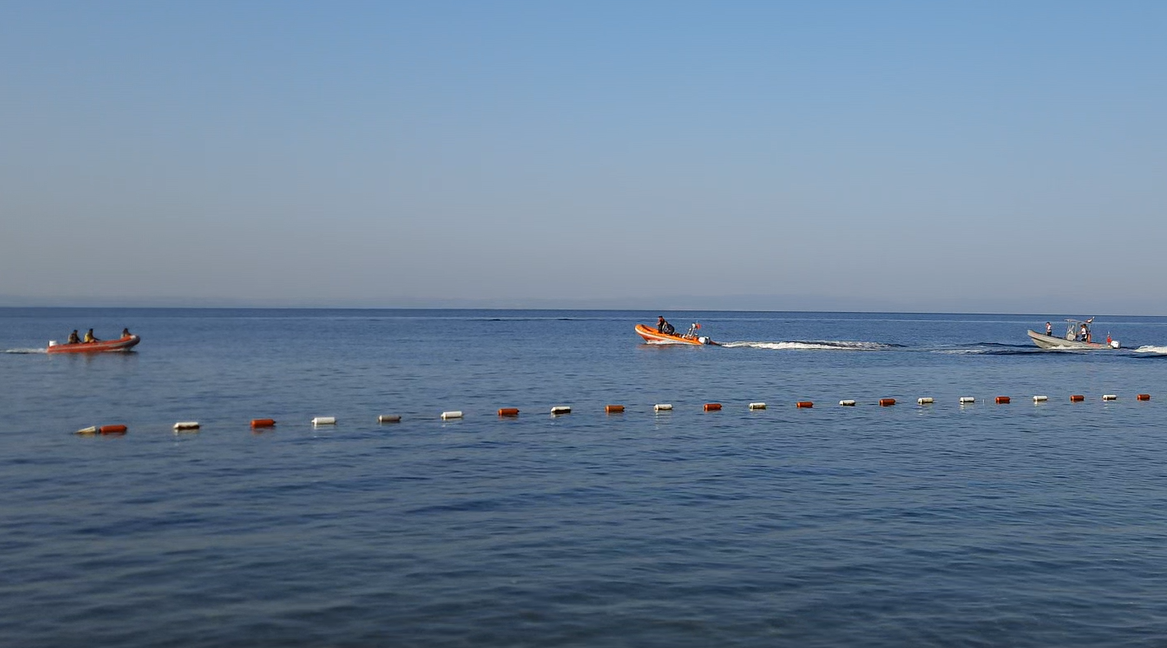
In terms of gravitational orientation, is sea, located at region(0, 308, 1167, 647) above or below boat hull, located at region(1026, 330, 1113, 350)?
below

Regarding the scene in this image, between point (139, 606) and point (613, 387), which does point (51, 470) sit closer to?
point (139, 606)

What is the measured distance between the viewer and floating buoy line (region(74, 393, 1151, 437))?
94.2 ft

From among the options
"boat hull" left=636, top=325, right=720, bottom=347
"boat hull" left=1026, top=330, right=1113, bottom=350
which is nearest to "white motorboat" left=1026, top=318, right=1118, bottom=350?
"boat hull" left=1026, top=330, right=1113, bottom=350

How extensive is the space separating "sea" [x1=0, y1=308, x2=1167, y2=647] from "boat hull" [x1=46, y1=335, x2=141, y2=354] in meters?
33.8

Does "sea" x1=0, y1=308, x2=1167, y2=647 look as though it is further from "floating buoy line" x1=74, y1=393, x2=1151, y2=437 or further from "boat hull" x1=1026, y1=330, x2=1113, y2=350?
"boat hull" x1=1026, y1=330, x2=1113, y2=350

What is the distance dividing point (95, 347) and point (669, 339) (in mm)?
45898

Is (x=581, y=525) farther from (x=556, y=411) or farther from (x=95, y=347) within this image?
(x=95, y=347)

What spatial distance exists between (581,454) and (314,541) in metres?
10.5

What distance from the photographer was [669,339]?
90438 mm

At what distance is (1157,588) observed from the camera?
1339 centimetres

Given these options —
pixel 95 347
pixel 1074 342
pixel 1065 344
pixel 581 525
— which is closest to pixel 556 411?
pixel 581 525

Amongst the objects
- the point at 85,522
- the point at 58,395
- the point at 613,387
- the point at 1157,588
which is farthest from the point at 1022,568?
the point at 58,395

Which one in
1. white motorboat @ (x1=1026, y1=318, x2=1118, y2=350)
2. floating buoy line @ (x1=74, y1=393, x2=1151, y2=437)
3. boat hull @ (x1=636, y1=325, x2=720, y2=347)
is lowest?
floating buoy line @ (x1=74, y1=393, x2=1151, y2=437)

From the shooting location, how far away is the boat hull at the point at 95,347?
69.1m
